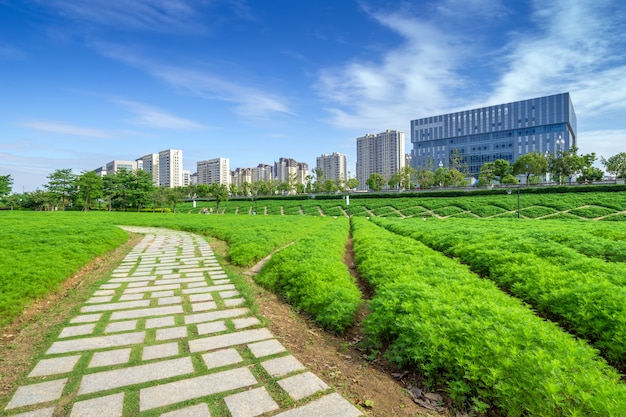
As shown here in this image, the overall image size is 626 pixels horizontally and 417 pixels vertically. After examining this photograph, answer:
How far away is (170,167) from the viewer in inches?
5773

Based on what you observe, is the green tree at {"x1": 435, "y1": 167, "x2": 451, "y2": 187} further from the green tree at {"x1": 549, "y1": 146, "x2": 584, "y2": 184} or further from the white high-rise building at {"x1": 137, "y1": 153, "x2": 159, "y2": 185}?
the white high-rise building at {"x1": 137, "y1": 153, "x2": 159, "y2": 185}

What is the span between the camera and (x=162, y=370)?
115 inches

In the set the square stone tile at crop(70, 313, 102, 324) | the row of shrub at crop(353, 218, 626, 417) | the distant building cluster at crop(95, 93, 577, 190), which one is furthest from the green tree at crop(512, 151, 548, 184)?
the square stone tile at crop(70, 313, 102, 324)

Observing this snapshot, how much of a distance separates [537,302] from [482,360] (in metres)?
2.33

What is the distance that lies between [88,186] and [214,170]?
116m

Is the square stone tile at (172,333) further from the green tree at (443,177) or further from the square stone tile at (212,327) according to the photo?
the green tree at (443,177)

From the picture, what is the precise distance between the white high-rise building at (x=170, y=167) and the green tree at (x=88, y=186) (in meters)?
102

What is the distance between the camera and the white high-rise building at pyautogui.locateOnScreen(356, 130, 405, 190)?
140 m

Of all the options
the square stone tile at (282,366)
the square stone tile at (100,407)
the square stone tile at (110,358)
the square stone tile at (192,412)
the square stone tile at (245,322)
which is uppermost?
the square stone tile at (110,358)

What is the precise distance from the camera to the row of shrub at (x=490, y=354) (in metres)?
2.14

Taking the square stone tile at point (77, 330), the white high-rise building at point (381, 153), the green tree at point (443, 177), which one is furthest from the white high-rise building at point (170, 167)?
the square stone tile at point (77, 330)

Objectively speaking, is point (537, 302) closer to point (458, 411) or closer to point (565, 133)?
point (458, 411)

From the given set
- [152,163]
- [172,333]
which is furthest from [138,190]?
[152,163]

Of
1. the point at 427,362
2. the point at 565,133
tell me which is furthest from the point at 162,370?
the point at 565,133
